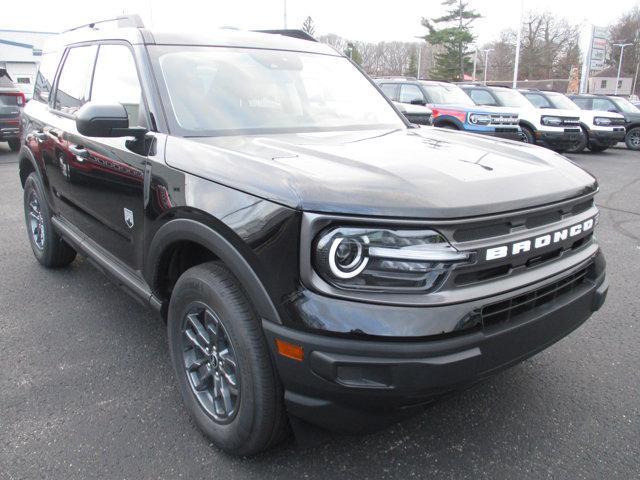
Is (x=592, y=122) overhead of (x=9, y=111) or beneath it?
beneath

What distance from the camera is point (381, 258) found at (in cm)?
181

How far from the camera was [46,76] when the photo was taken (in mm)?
4336

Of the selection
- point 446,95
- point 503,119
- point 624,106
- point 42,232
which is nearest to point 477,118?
point 503,119

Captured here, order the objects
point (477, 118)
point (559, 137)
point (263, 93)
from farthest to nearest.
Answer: point (559, 137), point (477, 118), point (263, 93)

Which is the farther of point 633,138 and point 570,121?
point 633,138

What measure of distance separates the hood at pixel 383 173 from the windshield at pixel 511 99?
12544 millimetres

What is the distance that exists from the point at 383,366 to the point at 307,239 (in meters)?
0.49

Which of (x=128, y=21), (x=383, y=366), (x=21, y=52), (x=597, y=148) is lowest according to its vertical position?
(x=597, y=148)

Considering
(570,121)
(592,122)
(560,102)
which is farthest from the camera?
(592,122)

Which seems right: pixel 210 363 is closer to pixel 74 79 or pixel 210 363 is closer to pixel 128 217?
pixel 128 217

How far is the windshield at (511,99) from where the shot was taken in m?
14.3

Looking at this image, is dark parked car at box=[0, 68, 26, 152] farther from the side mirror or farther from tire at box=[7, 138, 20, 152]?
the side mirror

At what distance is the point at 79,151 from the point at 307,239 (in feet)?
7.07

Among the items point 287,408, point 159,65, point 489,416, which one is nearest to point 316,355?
point 287,408
